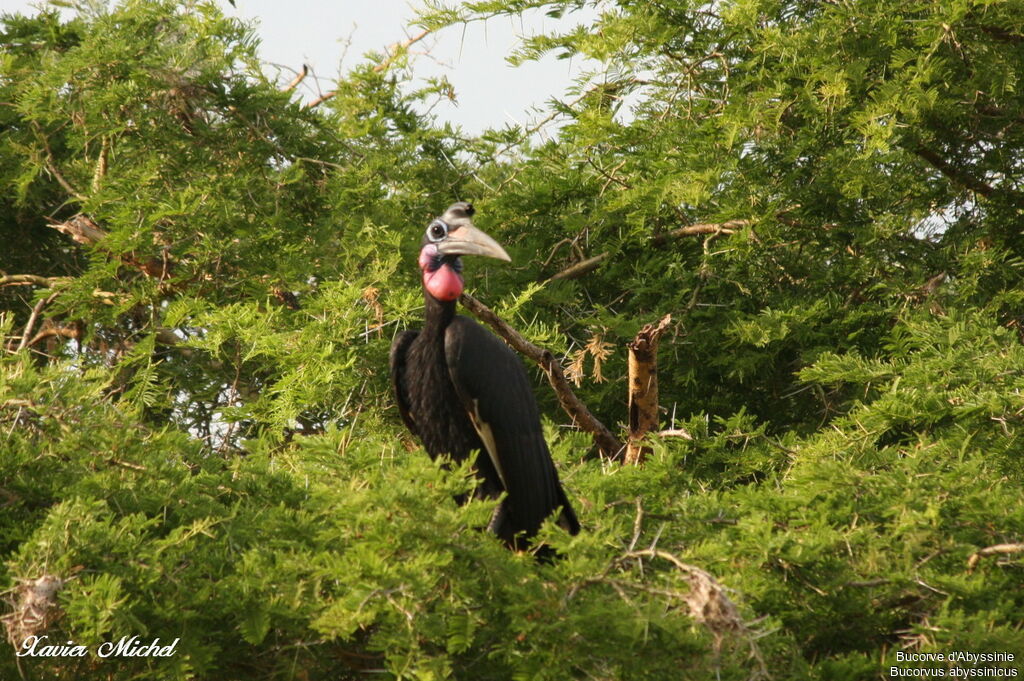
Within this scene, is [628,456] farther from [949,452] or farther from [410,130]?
[410,130]

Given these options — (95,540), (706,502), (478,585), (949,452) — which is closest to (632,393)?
(706,502)

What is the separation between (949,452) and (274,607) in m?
2.15

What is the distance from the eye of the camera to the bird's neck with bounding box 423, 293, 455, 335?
382 centimetres

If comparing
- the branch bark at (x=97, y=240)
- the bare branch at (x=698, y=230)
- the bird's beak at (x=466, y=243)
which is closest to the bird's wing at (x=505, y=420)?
the bird's beak at (x=466, y=243)

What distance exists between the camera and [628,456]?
4258 millimetres

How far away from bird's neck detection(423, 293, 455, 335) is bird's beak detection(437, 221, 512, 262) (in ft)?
0.63

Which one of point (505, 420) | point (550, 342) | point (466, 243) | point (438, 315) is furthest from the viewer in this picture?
point (550, 342)

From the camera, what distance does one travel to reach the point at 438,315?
3.82 meters

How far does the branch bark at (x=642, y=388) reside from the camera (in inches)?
158

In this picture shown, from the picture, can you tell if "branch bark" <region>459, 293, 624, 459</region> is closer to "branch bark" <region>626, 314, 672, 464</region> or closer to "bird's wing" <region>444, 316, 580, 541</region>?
"branch bark" <region>626, 314, 672, 464</region>

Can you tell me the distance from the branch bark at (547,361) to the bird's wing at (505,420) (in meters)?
0.36
